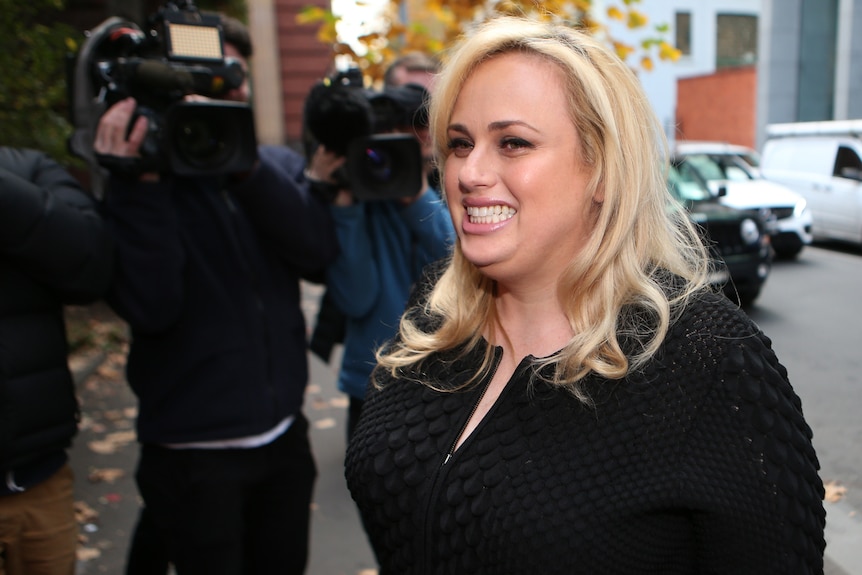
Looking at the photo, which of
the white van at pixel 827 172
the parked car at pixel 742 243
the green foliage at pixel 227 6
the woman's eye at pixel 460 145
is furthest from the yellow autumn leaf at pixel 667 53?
the white van at pixel 827 172

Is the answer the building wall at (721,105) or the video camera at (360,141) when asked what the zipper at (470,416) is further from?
the building wall at (721,105)

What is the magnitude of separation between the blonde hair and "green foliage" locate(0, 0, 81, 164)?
173 inches

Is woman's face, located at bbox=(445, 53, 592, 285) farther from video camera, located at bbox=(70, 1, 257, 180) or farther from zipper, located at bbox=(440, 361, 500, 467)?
video camera, located at bbox=(70, 1, 257, 180)

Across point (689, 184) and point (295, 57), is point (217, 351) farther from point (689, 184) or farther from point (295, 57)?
point (295, 57)

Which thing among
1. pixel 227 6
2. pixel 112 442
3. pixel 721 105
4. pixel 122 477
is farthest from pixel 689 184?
pixel 721 105

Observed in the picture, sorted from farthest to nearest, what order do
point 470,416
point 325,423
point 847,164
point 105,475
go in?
point 847,164 < point 325,423 < point 105,475 < point 470,416

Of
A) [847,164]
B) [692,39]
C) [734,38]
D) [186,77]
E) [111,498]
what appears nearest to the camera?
[186,77]

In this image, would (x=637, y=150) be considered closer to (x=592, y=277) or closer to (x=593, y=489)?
(x=592, y=277)

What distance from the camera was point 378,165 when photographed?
2.64 m

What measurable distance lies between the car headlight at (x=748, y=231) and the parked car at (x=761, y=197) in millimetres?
2251

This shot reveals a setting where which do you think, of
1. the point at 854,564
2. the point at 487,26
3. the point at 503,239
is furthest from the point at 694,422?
the point at 854,564

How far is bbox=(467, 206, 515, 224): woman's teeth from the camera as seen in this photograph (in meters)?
1.53

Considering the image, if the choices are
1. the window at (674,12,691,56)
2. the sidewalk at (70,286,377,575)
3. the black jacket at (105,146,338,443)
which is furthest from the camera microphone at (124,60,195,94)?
the window at (674,12,691,56)

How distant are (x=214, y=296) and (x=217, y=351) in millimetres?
166
